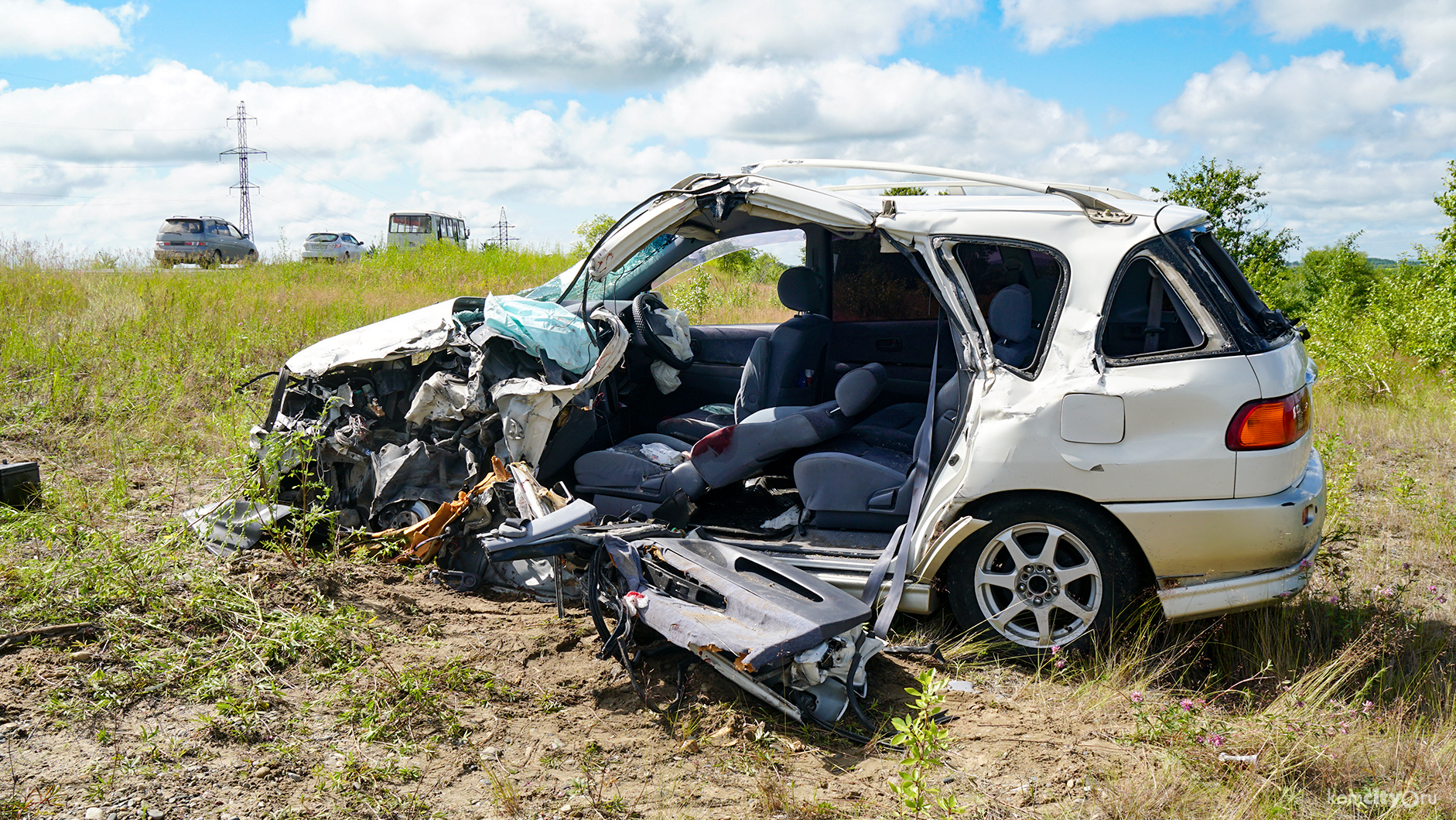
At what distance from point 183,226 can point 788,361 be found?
82.2ft

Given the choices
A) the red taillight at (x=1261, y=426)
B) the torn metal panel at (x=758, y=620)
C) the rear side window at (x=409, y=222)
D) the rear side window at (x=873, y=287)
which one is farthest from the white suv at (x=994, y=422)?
the rear side window at (x=409, y=222)

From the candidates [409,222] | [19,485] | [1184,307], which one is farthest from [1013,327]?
[409,222]

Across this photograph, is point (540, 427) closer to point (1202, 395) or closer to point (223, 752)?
point (223, 752)

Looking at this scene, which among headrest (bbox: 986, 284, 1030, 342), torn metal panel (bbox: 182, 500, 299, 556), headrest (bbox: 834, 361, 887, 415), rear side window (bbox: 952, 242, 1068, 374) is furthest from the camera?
torn metal panel (bbox: 182, 500, 299, 556)

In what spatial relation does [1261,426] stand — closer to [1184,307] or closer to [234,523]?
[1184,307]

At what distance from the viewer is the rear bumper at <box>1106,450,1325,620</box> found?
3.23 metres

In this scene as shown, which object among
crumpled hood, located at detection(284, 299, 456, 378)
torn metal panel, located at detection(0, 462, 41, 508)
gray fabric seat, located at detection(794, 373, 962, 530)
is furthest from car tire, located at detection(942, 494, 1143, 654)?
torn metal panel, located at detection(0, 462, 41, 508)

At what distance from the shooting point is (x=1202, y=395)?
3.21m

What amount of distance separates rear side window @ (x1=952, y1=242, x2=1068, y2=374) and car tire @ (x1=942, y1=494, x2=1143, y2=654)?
57cm

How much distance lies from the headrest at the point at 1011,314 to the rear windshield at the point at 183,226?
2621 centimetres

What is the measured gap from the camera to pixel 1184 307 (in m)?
3.32

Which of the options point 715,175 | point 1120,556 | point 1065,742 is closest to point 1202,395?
point 1120,556

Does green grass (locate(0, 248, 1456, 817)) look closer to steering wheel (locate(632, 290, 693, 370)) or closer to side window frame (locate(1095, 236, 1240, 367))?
side window frame (locate(1095, 236, 1240, 367))

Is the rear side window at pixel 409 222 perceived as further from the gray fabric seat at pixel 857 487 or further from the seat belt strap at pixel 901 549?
the seat belt strap at pixel 901 549
